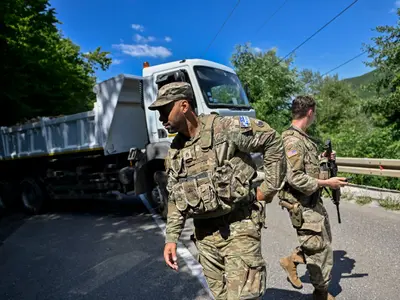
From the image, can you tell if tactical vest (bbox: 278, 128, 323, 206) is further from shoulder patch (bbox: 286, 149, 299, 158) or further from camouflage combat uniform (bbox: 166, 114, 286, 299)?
camouflage combat uniform (bbox: 166, 114, 286, 299)

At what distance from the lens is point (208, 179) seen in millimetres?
1998

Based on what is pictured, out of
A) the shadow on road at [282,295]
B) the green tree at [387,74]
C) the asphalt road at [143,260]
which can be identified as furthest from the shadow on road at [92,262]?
the green tree at [387,74]

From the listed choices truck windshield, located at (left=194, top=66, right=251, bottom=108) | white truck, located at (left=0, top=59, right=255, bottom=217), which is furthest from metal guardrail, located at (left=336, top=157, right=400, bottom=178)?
truck windshield, located at (left=194, top=66, right=251, bottom=108)

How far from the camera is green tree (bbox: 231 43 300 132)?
15.0 metres

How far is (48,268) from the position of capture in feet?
14.1

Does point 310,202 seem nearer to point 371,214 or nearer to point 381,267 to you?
point 381,267

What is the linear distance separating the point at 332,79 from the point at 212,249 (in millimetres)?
40256

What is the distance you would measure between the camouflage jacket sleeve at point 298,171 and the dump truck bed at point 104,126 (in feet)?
13.5

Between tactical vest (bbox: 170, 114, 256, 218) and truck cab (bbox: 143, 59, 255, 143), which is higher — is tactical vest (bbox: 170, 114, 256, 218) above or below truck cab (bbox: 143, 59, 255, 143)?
below

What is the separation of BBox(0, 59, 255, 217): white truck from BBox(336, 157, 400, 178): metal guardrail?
7.50 ft

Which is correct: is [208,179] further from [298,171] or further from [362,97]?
[362,97]

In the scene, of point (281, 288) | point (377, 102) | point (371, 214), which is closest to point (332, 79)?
point (377, 102)

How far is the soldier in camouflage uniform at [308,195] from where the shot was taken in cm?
266

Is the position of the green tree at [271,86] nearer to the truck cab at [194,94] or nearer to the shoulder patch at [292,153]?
the truck cab at [194,94]
